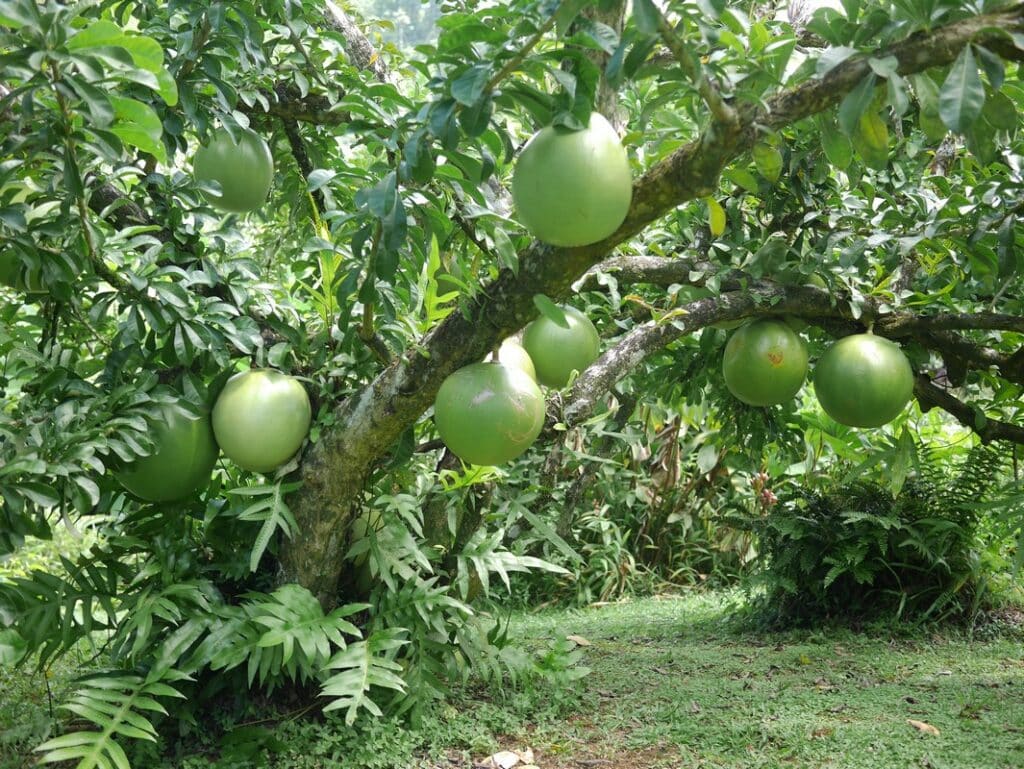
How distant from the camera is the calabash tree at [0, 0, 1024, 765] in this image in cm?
141

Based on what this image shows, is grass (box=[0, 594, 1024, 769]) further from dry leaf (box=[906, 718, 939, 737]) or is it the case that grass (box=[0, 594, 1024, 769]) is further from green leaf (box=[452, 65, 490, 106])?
green leaf (box=[452, 65, 490, 106])

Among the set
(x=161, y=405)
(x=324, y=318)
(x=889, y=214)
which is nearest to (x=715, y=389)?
(x=889, y=214)

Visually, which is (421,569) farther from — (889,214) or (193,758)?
(889,214)

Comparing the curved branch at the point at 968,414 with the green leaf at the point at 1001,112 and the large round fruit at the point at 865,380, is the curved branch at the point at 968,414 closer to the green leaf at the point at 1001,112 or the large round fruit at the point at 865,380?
the large round fruit at the point at 865,380

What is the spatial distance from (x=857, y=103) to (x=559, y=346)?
92 cm

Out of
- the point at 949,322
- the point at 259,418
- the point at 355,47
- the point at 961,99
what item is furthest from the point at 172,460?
the point at 949,322

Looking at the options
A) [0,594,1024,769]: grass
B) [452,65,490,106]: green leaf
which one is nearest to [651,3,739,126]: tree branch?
[452,65,490,106]: green leaf

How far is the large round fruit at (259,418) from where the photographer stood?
2.08 m

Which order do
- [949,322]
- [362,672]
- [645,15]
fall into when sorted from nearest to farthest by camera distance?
[645,15] < [362,672] < [949,322]

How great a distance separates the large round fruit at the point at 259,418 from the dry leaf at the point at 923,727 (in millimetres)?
1677

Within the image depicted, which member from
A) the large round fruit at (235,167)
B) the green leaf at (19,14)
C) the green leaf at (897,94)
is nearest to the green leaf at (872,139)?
the green leaf at (897,94)

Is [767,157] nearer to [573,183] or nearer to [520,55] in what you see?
[573,183]

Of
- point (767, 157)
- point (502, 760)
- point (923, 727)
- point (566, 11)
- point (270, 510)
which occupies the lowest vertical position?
point (502, 760)

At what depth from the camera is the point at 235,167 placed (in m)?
2.35
